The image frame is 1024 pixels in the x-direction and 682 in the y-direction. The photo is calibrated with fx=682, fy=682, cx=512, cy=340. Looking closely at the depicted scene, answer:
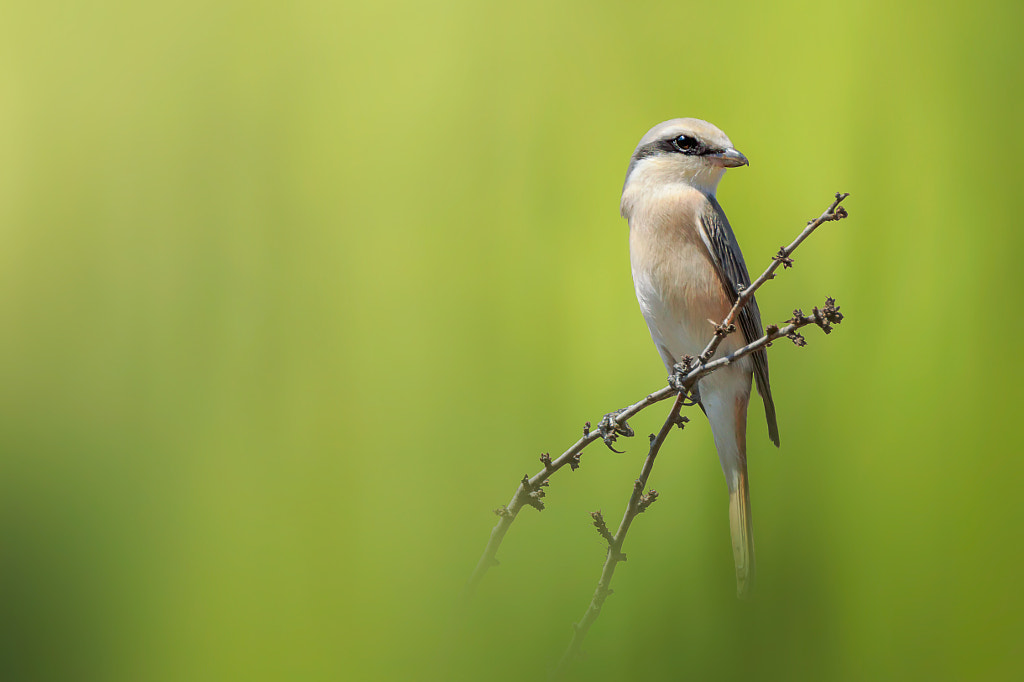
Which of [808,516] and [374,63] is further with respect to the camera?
[374,63]

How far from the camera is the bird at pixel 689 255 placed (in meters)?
1.27

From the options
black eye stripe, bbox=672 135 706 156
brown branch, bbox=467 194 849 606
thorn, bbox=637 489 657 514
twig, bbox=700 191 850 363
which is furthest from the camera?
black eye stripe, bbox=672 135 706 156

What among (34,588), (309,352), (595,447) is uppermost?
(309,352)

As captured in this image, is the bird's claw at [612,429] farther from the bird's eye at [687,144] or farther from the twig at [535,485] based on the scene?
the bird's eye at [687,144]

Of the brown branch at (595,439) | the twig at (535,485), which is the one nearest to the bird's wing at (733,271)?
the brown branch at (595,439)

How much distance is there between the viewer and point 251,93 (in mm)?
1341

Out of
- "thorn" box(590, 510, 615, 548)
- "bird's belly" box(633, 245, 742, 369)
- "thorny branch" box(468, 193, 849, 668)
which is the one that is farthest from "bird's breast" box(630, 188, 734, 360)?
"thorn" box(590, 510, 615, 548)

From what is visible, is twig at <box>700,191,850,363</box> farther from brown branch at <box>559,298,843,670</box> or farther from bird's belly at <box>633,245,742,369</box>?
bird's belly at <box>633,245,742,369</box>

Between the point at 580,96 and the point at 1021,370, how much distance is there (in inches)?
38.0

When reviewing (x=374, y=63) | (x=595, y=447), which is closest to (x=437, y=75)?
(x=374, y=63)

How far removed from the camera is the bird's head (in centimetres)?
126

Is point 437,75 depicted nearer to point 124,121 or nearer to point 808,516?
point 124,121

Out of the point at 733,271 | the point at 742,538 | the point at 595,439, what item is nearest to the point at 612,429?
the point at 595,439

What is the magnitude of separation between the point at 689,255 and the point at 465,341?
→ 18.5 inches
